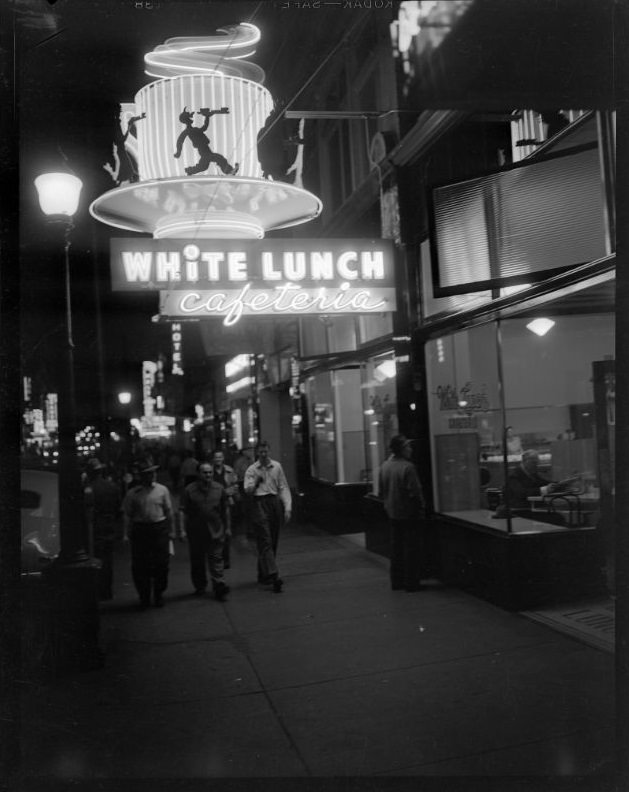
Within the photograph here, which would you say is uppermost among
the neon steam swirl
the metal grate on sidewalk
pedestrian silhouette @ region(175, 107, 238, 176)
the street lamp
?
→ the neon steam swirl

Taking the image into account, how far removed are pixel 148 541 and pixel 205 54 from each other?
5809mm

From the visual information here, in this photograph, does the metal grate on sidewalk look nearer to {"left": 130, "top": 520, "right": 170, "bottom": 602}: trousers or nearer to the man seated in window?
the man seated in window

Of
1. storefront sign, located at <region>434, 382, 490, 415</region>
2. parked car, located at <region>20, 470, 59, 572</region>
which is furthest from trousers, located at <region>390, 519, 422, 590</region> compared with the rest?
parked car, located at <region>20, 470, 59, 572</region>

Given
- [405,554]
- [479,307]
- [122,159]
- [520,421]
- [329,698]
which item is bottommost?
[329,698]

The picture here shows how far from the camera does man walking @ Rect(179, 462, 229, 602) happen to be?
9.71m

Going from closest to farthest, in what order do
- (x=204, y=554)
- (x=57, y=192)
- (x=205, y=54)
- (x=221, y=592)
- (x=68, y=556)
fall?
(x=205, y=54) < (x=68, y=556) < (x=57, y=192) < (x=221, y=592) < (x=204, y=554)

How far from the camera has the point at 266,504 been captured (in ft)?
33.7

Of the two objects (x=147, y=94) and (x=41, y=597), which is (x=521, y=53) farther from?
(x=41, y=597)

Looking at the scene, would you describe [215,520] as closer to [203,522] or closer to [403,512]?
[203,522]

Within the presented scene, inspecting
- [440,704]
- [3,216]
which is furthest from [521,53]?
[440,704]

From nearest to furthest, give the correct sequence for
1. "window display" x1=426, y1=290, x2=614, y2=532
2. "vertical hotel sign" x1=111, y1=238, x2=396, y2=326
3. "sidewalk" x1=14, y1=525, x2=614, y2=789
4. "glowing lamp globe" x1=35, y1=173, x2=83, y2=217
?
1. "sidewalk" x1=14, y1=525, x2=614, y2=789
2. "glowing lamp globe" x1=35, y1=173, x2=83, y2=217
3. "vertical hotel sign" x1=111, y1=238, x2=396, y2=326
4. "window display" x1=426, y1=290, x2=614, y2=532

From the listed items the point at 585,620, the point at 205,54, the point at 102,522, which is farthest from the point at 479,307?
the point at 102,522

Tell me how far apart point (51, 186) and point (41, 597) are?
3925 millimetres

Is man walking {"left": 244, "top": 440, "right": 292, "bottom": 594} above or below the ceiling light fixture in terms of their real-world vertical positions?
below
